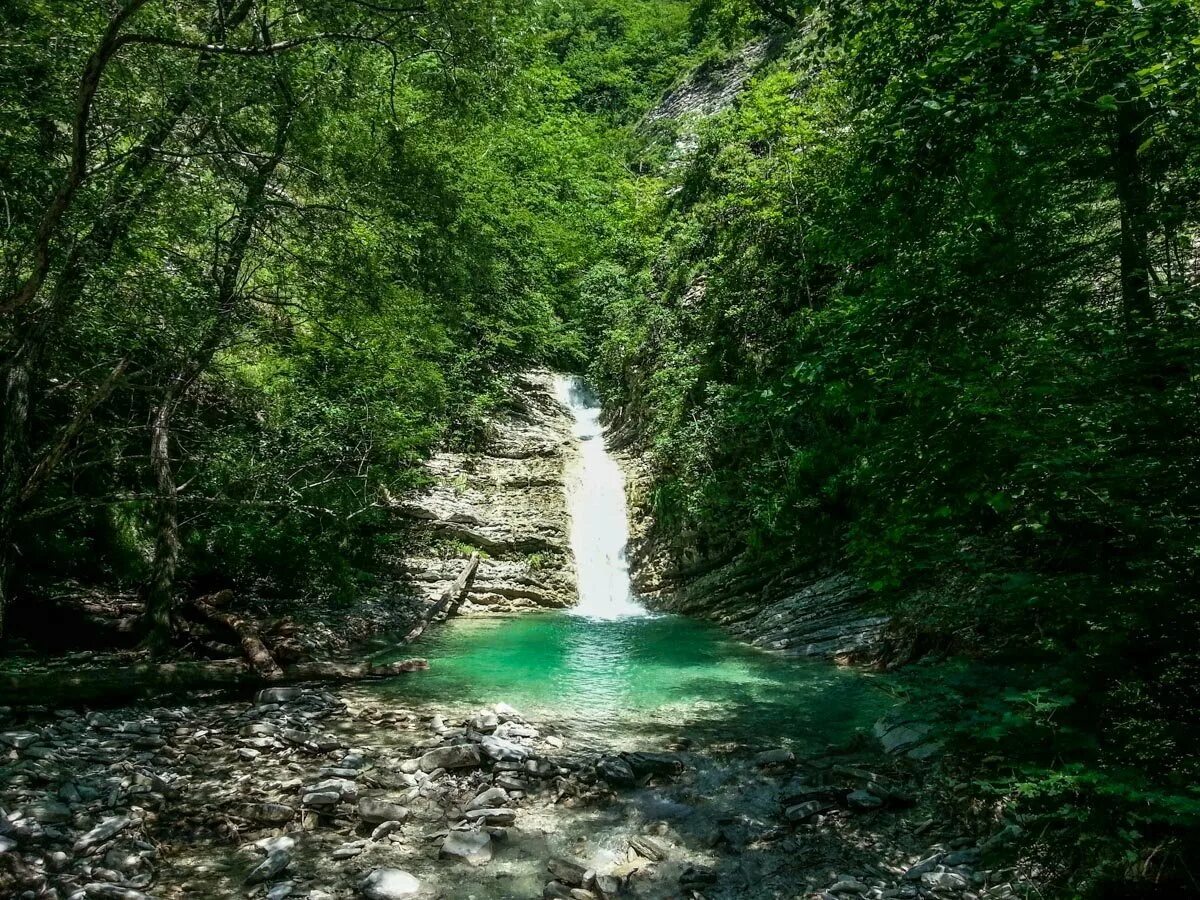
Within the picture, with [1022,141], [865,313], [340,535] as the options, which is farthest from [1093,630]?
[340,535]

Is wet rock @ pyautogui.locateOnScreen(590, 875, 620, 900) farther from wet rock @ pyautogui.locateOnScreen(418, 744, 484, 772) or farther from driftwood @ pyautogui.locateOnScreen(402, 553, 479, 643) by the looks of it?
driftwood @ pyautogui.locateOnScreen(402, 553, 479, 643)

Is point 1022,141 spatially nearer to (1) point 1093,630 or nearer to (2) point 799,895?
(1) point 1093,630

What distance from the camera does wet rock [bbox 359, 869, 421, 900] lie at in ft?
13.2

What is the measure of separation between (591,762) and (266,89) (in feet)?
25.4

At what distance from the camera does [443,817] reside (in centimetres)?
509

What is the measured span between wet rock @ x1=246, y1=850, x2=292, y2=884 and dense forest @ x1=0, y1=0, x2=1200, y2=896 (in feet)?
12.4

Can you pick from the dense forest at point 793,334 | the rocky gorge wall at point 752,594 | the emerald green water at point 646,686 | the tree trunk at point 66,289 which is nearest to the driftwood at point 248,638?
the dense forest at point 793,334

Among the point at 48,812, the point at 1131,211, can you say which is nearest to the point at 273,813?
the point at 48,812

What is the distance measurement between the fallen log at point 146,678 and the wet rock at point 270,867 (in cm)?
361

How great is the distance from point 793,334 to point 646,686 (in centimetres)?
890

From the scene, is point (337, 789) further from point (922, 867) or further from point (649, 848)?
point (922, 867)

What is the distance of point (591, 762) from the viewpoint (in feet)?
20.3

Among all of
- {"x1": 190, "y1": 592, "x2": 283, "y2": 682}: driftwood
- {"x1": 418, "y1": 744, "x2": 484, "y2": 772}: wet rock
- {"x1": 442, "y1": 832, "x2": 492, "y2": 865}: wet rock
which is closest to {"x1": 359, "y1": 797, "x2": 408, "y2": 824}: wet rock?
{"x1": 442, "y1": 832, "x2": 492, "y2": 865}: wet rock

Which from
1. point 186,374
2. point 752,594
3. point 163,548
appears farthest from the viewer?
point 752,594
